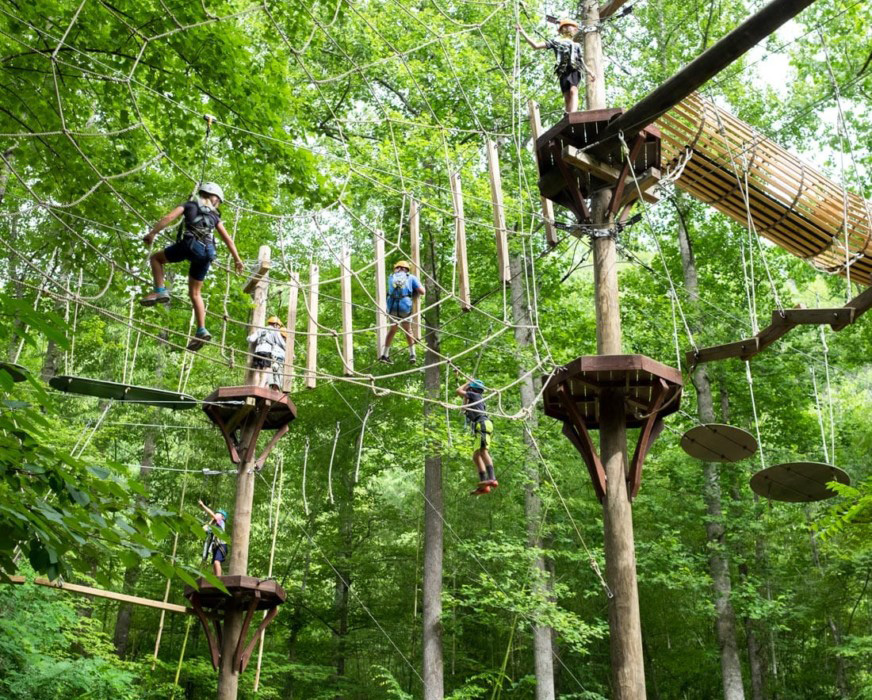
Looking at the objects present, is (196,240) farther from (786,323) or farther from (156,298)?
(786,323)

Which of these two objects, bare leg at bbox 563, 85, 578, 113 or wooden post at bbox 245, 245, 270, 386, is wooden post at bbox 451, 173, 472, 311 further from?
wooden post at bbox 245, 245, 270, 386


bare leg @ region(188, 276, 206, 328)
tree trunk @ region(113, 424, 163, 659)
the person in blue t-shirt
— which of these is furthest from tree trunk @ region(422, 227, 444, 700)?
bare leg @ region(188, 276, 206, 328)

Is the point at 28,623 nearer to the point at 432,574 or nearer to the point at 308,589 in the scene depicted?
the point at 432,574

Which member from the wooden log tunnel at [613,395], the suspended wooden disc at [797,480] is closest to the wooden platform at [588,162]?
the wooden log tunnel at [613,395]

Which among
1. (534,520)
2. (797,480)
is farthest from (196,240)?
(534,520)

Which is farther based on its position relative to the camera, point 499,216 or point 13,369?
point 499,216

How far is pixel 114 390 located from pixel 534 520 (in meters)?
7.42

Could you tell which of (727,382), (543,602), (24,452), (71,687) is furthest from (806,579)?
(24,452)

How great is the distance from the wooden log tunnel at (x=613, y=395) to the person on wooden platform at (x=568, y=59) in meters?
2.18

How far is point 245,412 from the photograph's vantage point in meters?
8.76

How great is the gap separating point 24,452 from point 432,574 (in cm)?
1050

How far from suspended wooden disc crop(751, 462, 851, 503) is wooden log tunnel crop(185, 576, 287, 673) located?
454 centimetres

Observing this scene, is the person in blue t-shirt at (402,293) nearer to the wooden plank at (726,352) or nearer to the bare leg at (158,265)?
the wooden plank at (726,352)

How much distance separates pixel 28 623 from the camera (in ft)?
32.6
